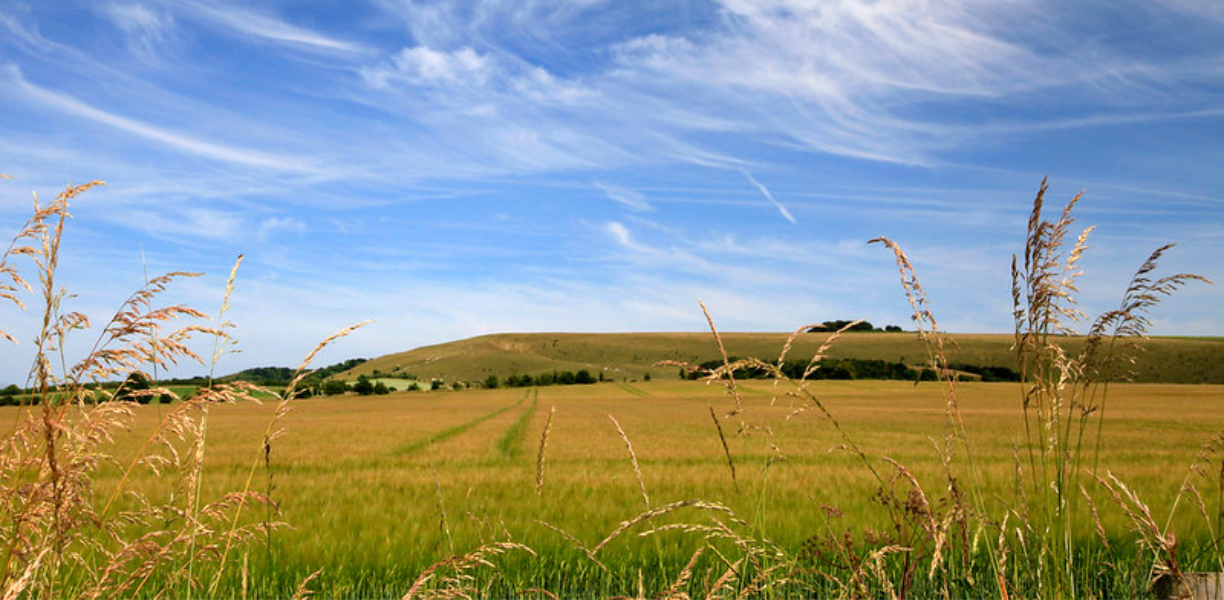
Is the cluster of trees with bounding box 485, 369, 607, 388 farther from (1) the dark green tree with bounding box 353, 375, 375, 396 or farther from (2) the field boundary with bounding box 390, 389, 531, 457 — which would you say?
(2) the field boundary with bounding box 390, 389, 531, 457

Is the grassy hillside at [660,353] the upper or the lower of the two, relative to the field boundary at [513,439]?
upper

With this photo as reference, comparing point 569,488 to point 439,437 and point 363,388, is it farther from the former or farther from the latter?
point 363,388

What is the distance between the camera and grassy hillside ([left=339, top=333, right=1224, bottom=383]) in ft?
295

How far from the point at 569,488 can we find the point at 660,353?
97.4 m

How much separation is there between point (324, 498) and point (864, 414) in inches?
1225

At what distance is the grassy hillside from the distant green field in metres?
62.6

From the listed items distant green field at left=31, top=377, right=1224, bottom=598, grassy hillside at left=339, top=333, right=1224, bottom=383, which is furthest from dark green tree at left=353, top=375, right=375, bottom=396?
distant green field at left=31, top=377, right=1224, bottom=598

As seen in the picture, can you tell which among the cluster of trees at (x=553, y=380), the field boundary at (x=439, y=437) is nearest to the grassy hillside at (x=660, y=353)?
the cluster of trees at (x=553, y=380)

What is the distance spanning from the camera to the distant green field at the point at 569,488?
5.31 metres

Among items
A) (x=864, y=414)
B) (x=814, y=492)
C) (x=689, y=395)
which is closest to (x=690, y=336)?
(x=689, y=395)

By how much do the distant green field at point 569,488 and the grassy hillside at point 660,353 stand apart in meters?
62.6

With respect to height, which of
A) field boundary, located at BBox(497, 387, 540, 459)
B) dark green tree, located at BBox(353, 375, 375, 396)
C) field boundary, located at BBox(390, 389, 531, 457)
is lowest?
field boundary, located at BBox(497, 387, 540, 459)

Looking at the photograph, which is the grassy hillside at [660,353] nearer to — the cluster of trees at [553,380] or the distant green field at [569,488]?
the cluster of trees at [553,380]

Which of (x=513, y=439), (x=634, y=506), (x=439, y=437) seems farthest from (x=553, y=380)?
(x=634, y=506)
